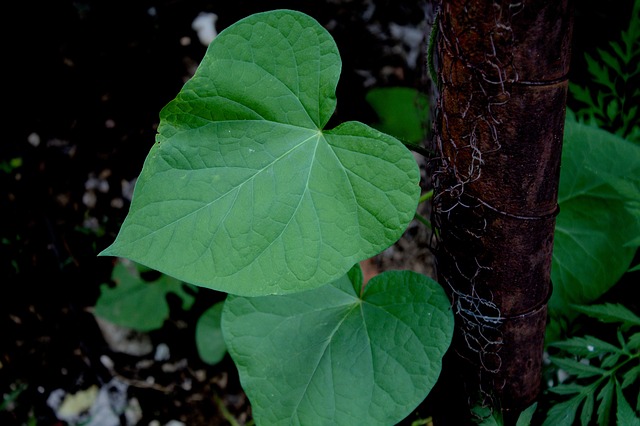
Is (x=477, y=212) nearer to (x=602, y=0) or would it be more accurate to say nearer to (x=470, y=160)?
(x=470, y=160)

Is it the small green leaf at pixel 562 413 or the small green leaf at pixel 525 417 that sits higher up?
the small green leaf at pixel 525 417

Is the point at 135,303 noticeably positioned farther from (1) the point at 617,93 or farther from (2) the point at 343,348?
(1) the point at 617,93

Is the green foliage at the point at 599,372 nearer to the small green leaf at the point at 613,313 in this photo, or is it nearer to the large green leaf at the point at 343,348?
the small green leaf at the point at 613,313

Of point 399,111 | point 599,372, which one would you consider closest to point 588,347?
point 599,372

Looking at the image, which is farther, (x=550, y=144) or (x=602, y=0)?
(x=602, y=0)

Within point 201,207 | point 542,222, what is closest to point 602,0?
point 542,222

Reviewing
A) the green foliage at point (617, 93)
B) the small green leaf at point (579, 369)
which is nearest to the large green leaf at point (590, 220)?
the green foliage at point (617, 93)

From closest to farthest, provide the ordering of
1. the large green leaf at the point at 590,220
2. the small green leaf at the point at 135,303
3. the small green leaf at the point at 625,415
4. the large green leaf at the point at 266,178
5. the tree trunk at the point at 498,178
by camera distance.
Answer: the tree trunk at the point at 498,178 → the large green leaf at the point at 266,178 → the small green leaf at the point at 625,415 → the large green leaf at the point at 590,220 → the small green leaf at the point at 135,303
